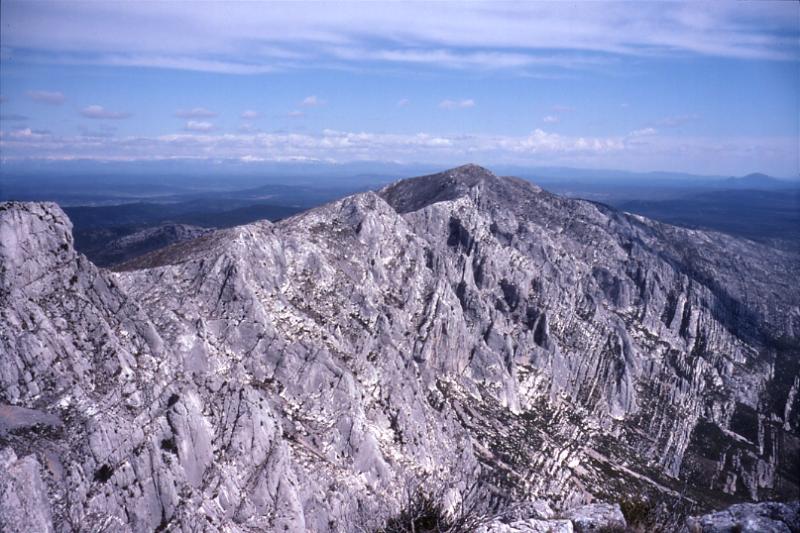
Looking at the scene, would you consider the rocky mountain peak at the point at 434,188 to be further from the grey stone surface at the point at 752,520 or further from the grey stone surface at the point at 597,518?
the grey stone surface at the point at 752,520

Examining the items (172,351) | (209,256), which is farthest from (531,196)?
(172,351)

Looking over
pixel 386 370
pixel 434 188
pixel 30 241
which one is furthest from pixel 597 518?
pixel 434 188

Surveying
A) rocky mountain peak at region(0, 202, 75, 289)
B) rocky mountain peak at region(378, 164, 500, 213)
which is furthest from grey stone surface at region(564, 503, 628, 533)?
rocky mountain peak at region(378, 164, 500, 213)

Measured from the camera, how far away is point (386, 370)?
255ft

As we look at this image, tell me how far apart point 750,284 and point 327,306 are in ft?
584

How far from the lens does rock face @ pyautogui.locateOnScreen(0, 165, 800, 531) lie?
1729 inches

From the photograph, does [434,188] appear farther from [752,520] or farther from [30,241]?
[752,520]

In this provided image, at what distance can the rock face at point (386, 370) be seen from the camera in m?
43.9

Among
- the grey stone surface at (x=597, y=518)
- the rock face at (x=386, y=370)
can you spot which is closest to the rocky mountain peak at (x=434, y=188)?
the rock face at (x=386, y=370)

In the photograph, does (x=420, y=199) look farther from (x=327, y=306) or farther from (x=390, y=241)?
(x=327, y=306)

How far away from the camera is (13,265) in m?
46.7

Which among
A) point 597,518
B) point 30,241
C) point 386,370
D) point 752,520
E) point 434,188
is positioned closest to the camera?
point 752,520

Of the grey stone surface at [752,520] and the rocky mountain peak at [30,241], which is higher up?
the rocky mountain peak at [30,241]

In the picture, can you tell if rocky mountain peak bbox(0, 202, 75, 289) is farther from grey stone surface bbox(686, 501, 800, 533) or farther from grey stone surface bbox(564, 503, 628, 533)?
grey stone surface bbox(686, 501, 800, 533)
